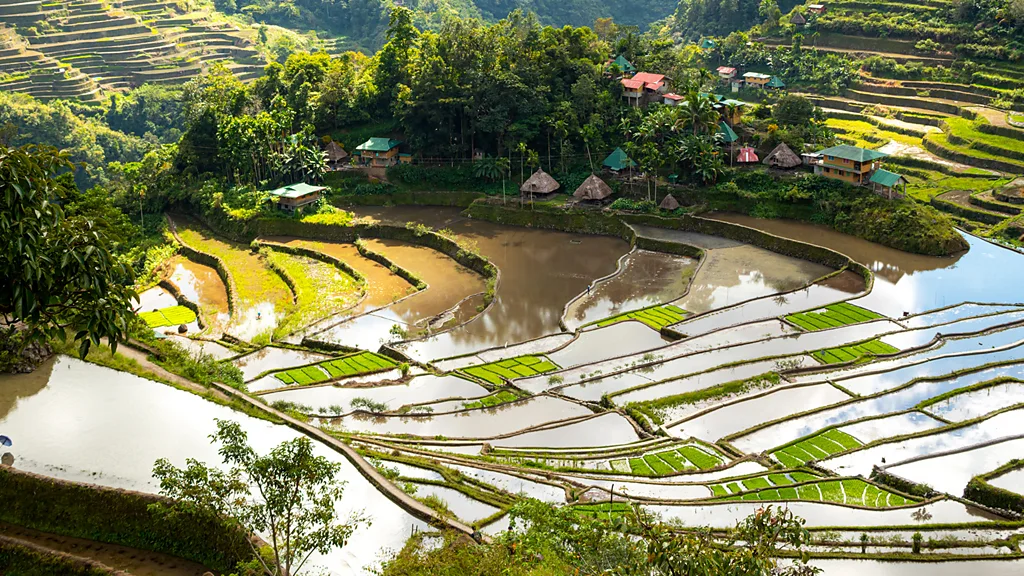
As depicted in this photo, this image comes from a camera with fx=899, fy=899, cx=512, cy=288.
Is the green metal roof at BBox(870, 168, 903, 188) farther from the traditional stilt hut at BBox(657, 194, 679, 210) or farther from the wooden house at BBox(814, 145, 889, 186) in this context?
the traditional stilt hut at BBox(657, 194, 679, 210)

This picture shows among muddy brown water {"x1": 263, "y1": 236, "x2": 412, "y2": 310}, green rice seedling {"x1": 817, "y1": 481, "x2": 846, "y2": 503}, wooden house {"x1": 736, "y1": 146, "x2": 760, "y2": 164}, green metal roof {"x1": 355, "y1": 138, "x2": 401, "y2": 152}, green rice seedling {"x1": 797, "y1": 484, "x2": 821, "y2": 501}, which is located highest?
wooden house {"x1": 736, "y1": 146, "x2": 760, "y2": 164}

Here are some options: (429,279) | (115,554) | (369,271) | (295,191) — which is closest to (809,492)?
(115,554)

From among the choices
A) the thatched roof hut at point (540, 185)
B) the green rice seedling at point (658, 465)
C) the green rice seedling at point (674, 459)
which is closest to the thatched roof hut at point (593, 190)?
Answer: the thatched roof hut at point (540, 185)

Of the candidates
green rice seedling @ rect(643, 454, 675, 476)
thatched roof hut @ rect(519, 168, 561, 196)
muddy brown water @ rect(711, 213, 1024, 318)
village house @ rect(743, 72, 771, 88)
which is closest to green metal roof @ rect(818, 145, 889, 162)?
muddy brown water @ rect(711, 213, 1024, 318)

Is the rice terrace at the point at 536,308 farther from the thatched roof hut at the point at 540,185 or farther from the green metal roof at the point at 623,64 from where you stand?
the thatched roof hut at the point at 540,185

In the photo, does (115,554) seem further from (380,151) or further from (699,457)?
(380,151)

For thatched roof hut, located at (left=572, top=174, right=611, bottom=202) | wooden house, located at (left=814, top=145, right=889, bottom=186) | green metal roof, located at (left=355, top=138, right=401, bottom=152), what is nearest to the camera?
wooden house, located at (left=814, top=145, right=889, bottom=186)
